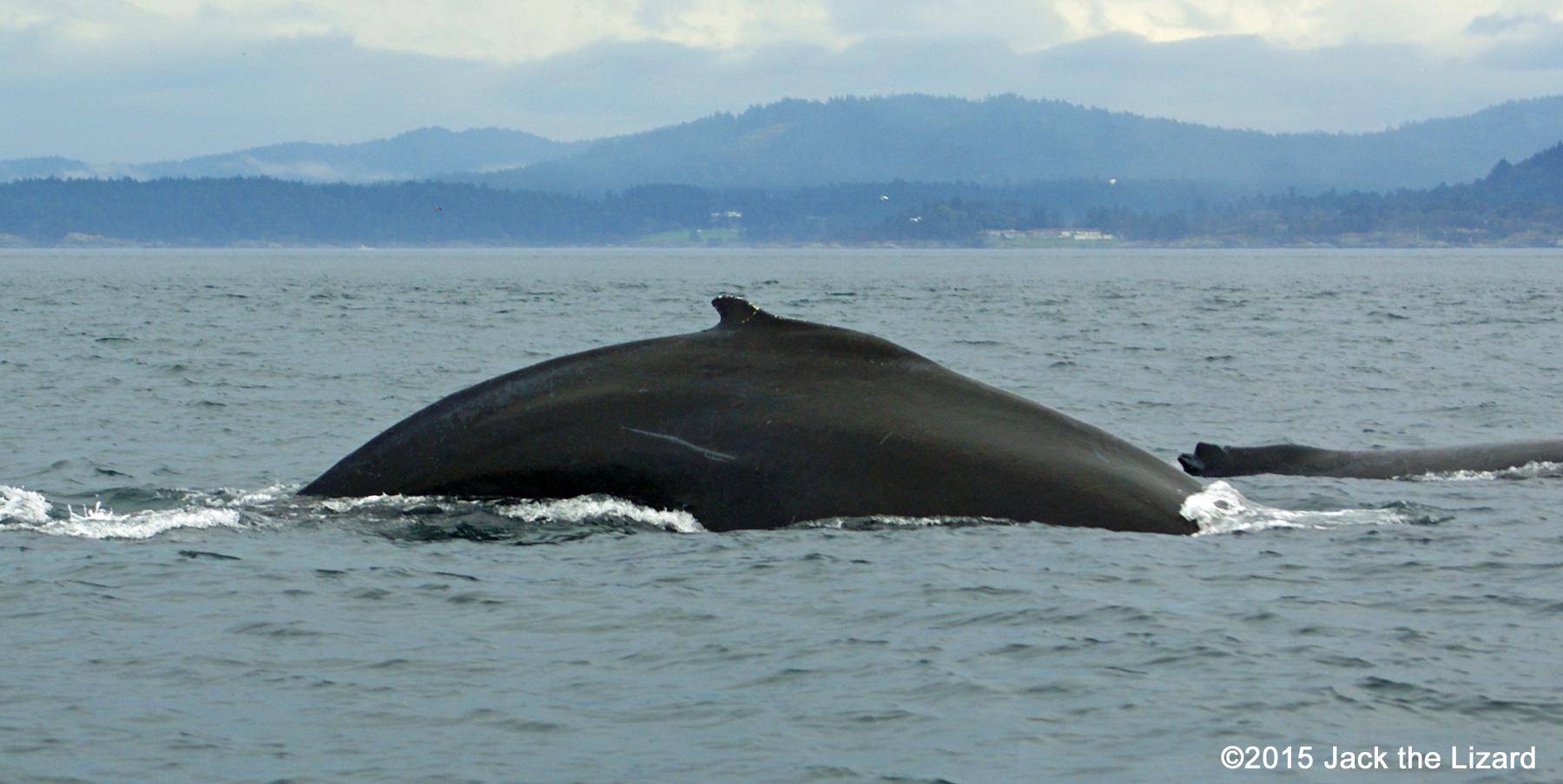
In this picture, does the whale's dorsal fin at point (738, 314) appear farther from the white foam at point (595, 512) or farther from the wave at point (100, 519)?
the wave at point (100, 519)

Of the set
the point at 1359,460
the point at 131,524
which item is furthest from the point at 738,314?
the point at 1359,460

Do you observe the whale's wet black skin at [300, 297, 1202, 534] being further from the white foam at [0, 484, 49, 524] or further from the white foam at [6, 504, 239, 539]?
the white foam at [0, 484, 49, 524]

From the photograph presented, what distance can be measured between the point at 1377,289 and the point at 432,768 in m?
72.4

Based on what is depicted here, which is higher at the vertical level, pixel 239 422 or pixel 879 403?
pixel 879 403

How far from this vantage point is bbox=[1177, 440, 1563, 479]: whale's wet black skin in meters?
12.6

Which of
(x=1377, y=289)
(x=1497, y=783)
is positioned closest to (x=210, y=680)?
(x=1497, y=783)

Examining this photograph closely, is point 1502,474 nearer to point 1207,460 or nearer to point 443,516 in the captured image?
point 1207,460

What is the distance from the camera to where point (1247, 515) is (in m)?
10.5

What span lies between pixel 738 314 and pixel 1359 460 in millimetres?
6567

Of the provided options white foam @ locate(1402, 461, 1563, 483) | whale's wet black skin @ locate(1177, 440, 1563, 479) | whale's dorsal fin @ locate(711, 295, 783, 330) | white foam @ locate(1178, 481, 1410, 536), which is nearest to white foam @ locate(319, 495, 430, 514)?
whale's dorsal fin @ locate(711, 295, 783, 330)

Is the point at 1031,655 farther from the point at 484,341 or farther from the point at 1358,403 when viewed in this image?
the point at 484,341

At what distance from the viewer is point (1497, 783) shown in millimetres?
5852

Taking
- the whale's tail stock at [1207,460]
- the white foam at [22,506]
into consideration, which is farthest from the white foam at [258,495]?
the whale's tail stock at [1207,460]

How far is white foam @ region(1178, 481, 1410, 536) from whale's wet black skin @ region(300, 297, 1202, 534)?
1.27 metres
